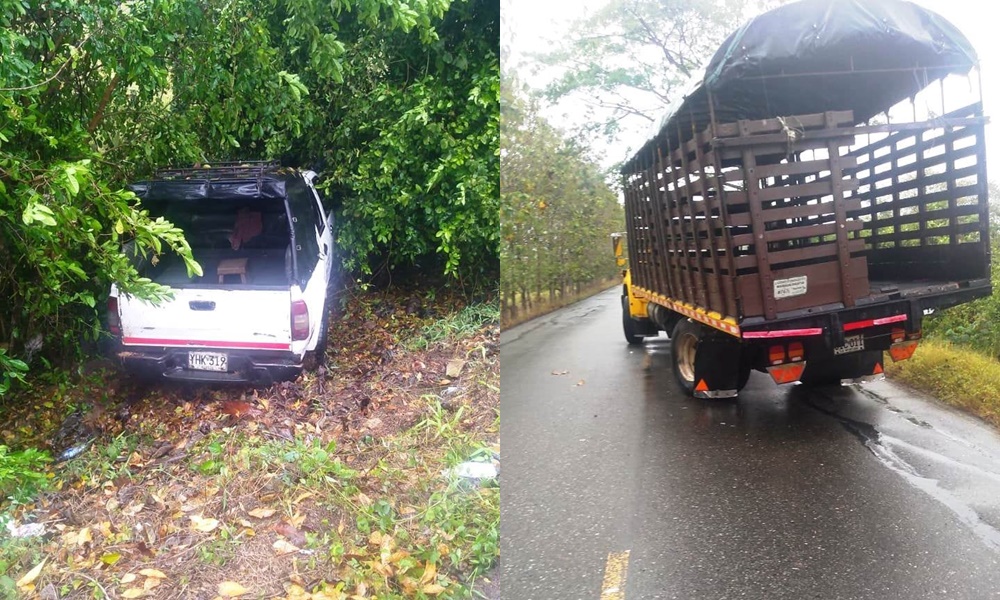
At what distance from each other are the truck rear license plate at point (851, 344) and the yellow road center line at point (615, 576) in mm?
1633

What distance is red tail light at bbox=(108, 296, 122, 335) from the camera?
2938 mm

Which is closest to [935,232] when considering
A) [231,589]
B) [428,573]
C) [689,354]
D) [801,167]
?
[801,167]

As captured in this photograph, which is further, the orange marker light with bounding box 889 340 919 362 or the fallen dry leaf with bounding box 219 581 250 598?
the orange marker light with bounding box 889 340 919 362

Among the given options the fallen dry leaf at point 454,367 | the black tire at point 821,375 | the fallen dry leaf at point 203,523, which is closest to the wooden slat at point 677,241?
the black tire at point 821,375

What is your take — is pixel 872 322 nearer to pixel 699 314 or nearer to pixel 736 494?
pixel 699 314

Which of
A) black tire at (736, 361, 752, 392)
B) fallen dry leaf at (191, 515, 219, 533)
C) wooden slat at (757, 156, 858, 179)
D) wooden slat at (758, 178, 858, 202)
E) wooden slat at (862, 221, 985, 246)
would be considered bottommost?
fallen dry leaf at (191, 515, 219, 533)

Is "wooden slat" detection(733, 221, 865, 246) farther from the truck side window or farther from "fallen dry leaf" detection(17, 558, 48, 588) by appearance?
"fallen dry leaf" detection(17, 558, 48, 588)

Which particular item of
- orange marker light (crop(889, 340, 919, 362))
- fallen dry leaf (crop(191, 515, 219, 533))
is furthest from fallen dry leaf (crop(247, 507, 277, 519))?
orange marker light (crop(889, 340, 919, 362))

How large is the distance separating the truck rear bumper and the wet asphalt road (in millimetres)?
1221

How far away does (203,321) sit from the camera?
9.59ft

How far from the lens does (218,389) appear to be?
3125 millimetres

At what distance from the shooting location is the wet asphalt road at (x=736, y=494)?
5.57 ft

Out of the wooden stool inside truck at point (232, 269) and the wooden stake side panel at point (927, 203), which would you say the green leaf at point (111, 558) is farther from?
the wooden stake side panel at point (927, 203)

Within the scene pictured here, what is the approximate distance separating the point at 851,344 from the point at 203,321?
118 inches
